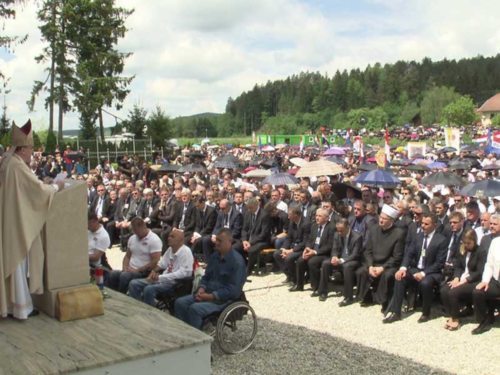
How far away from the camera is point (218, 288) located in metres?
6.83

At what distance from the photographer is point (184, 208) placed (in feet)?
42.8

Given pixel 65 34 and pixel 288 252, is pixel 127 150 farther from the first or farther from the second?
pixel 288 252

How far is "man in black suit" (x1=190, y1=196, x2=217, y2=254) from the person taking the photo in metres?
12.1

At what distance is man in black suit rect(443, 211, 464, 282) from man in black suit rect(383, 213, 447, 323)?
12 cm

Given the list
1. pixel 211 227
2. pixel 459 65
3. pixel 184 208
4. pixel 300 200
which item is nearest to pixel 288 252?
pixel 300 200

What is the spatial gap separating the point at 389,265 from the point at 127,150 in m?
28.3

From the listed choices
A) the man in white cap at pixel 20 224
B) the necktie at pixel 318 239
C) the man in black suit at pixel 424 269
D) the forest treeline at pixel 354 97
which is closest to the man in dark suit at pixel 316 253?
the necktie at pixel 318 239

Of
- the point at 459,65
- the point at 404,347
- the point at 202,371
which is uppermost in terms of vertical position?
the point at 459,65

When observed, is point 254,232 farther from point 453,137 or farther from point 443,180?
point 453,137

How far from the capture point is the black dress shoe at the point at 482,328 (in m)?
7.42

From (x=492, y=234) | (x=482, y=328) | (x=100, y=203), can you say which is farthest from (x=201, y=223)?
(x=482, y=328)

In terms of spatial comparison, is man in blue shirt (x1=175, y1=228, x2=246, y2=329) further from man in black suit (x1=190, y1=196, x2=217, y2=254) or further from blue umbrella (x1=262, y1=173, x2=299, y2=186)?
blue umbrella (x1=262, y1=173, x2=299, y2=186)

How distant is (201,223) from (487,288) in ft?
21.4

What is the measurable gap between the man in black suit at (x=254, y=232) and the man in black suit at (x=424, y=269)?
11.2ft
